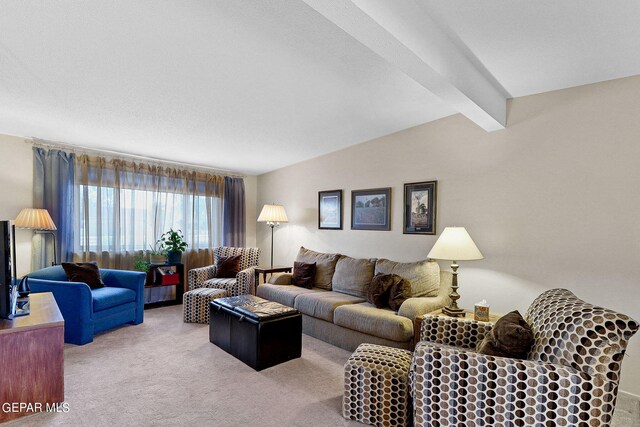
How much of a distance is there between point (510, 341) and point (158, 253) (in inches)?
194

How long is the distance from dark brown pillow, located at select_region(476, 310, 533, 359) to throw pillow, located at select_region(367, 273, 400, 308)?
5.31 feet

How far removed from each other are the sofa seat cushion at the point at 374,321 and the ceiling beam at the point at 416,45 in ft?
6.34

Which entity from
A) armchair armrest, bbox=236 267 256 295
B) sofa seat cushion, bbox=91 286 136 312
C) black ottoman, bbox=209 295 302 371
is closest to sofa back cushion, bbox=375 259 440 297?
black ottoman, bbox=209 295 302 371

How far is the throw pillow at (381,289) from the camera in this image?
3.39m

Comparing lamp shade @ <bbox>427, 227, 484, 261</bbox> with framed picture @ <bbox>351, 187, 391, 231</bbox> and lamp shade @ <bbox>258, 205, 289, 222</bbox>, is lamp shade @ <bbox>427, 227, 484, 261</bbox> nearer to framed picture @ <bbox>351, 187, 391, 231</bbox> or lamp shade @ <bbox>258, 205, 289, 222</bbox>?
framed picture @ <bbox>351, 187, 391, 231</bbox>

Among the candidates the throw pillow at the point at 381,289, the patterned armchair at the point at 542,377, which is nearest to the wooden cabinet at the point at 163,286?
the throw pillow at the point at 381,289

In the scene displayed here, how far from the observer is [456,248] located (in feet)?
9.36

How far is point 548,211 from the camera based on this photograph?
2871 mm

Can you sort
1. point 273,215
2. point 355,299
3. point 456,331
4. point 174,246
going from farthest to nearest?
point 273,215 → point 174,246 → point 355,299 → point 456,331

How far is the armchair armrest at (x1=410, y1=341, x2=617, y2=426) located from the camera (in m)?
1.40

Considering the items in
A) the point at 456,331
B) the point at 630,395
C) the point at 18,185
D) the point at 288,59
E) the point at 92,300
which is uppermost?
the point at 288,59

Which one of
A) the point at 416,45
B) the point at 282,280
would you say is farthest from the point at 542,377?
the point at 282,280

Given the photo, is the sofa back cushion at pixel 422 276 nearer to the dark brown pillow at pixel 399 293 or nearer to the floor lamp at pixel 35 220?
the dark brown pillow at pixel 399 293

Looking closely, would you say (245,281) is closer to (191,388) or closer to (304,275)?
(304,275)
